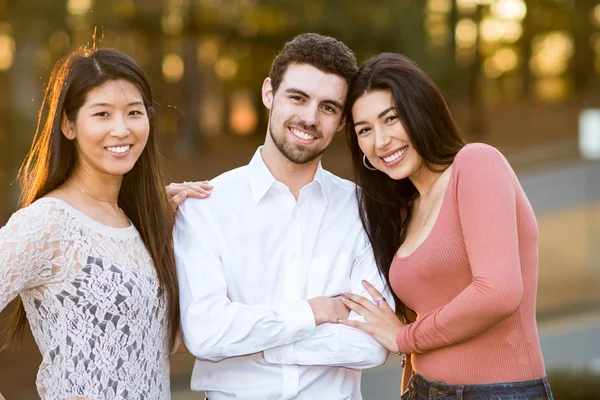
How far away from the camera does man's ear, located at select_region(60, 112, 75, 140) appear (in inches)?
109

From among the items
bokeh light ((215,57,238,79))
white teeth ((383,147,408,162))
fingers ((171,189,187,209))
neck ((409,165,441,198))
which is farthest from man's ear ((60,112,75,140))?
bokeh light ((215,57,238,79))

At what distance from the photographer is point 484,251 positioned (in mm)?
2609

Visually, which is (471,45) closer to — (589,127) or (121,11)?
(589,127)

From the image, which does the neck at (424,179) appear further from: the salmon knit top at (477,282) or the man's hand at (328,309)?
the man's hand at (328,309)

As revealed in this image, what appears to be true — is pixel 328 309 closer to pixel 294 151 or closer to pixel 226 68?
pixel 294 151

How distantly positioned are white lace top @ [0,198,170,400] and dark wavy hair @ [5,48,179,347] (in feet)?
0.56

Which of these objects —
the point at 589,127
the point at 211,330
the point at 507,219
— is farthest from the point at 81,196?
the point at 589,127

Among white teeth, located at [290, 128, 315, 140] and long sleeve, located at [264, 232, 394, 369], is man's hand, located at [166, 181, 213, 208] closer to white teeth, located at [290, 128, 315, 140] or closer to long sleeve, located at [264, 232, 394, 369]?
white teeth, located at [290, 128, 315, 140]

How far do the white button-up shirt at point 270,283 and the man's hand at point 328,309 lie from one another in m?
0.03

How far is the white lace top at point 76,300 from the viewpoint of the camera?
8.25ft

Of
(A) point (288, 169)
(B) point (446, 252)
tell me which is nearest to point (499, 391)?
(B) point (446, 252)

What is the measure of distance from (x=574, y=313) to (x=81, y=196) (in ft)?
27.8

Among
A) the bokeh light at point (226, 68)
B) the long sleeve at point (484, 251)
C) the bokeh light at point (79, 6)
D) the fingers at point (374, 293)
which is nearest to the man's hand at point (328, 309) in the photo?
the fingers at point (374, 293)

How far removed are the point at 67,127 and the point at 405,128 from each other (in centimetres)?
117
